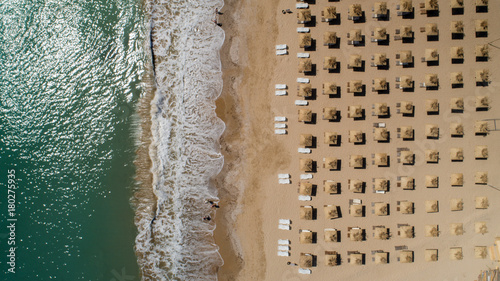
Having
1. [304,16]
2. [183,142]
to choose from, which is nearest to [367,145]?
[304,16]

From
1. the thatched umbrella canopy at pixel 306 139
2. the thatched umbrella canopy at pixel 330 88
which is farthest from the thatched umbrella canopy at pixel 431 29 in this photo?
the thatched umbrella canopy at pixel 306 139

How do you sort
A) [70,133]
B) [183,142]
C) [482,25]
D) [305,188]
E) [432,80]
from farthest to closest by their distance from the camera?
[70,133] < [183,142] < [305,188] < [432,80] < [482,25]

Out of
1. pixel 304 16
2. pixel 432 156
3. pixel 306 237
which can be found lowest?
pixel 306 237

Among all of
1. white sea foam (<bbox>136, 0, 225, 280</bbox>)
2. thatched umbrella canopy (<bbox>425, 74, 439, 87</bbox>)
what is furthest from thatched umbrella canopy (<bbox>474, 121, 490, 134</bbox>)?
white sea foam (<bbox>136, 0, 225, 280</bbox>)

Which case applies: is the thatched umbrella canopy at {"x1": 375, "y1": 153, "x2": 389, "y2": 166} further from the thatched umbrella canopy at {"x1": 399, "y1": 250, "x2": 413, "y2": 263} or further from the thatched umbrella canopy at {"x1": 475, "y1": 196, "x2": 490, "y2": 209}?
the thatched umbrella canopy at {"x1": 475, "y1": 196, "x2": 490, "y2": 209}

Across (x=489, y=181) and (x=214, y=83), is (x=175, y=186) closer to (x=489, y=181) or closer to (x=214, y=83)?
(x=214, y=83)

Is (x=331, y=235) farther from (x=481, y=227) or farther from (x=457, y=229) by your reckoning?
(x=481, y=227)
